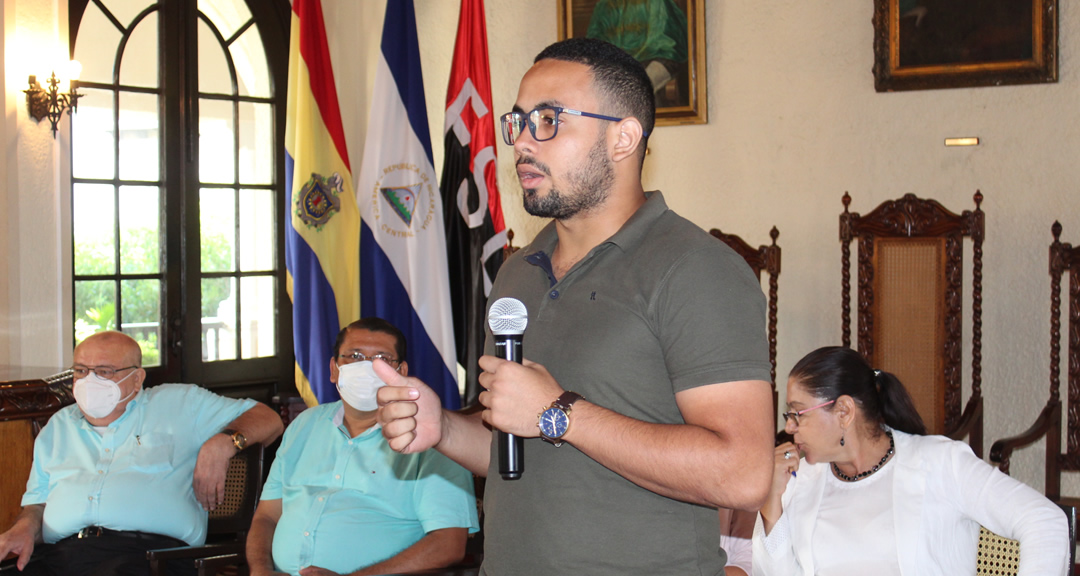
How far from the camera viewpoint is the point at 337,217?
16.3ft

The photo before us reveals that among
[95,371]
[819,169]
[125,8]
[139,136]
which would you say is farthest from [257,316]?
[819,169]

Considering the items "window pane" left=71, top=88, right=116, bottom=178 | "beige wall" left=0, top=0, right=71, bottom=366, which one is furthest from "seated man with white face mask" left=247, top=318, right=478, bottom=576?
"window pane" left=71, top=88, right=116, bottom=178

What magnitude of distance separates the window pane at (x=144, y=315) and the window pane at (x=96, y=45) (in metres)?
0.95

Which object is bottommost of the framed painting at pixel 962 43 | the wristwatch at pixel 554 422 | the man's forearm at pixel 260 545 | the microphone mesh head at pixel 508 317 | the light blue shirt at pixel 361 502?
the man's forearm at pixel 260 545

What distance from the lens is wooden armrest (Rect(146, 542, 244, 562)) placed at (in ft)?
9.22

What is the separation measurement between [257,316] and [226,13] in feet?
5.67

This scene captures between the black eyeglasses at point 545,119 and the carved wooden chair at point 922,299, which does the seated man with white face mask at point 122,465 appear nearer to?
the black eyeglasses at point 545,119

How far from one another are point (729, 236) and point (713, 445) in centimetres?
344

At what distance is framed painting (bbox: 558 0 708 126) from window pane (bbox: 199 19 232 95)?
208 cm

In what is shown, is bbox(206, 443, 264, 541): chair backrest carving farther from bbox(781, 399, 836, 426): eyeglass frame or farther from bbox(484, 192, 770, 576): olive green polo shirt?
bbox(484, 192, 770, 576): olive green polo shirt

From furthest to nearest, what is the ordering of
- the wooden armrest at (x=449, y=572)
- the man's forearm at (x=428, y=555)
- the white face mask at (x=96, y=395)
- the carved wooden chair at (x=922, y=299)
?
1. the carved wooden chair at (x=922, y=299)
2. the white face mask at (x=96, y=395)
3. the man's forearm at (x=428, y=555)
4. the wooden armrest at (x=449, y=572)

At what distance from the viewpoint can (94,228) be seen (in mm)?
4883

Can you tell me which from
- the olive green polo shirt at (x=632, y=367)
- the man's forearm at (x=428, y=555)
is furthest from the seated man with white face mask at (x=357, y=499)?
the olive green polo shirt at (x=632, y=367)

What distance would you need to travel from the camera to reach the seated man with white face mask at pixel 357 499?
2816mm
